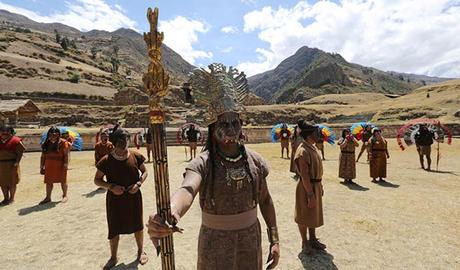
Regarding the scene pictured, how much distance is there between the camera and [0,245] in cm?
537

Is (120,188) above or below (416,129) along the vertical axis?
below

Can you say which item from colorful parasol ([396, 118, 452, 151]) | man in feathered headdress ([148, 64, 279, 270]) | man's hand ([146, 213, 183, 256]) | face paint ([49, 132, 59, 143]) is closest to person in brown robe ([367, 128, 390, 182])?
colorful parasol ([396, 118, 452, 151])

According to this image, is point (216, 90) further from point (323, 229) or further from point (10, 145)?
point (10, 145)

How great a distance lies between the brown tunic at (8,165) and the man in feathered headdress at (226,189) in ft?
23.6

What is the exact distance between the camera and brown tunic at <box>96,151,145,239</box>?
13.8 feet

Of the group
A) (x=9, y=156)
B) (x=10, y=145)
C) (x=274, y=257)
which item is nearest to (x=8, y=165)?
(x=9, y=156)

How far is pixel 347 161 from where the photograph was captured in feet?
30.9

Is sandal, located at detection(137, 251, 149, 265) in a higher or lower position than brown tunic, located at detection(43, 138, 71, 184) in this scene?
lower

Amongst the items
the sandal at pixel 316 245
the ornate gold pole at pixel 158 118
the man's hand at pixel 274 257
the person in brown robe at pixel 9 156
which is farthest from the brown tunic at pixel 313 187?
the person in brown robe at pixel 9 156

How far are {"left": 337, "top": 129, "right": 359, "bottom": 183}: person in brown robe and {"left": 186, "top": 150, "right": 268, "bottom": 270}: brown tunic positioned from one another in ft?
25.1

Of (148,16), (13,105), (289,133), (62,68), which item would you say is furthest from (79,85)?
(148,16)

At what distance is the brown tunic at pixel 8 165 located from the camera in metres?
7.29

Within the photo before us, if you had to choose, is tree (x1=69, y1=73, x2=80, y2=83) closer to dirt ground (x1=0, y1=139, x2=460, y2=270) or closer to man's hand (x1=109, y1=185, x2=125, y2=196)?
dirt ground (x1=0, y1=139, x2=460, y2=270)

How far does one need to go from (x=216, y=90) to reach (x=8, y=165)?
7448mm
